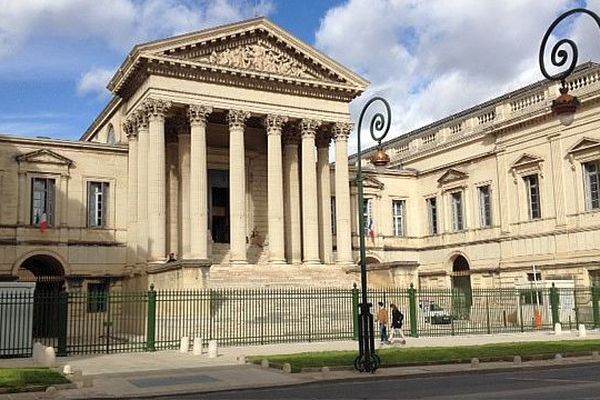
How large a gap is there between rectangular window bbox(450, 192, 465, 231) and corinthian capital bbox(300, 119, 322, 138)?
1295 cm

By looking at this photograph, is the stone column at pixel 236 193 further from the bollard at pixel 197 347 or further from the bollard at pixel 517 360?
the bollard at pixel 517 360

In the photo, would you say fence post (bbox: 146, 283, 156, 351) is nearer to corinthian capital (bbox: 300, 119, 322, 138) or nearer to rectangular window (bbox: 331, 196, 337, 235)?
corinthian capital (bbox: 300, 119, 322, 138)

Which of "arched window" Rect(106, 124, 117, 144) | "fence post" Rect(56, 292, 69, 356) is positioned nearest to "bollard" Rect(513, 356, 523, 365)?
"fence post" Rect(56, 292, 69, 356)

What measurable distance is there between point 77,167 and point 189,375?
23.8 meters

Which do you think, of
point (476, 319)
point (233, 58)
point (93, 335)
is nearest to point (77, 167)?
point (233, 58)

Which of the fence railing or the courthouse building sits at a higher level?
the courthouse building

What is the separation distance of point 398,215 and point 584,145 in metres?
15.9

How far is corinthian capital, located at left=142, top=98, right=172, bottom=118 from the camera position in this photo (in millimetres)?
35844

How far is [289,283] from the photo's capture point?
35125mm

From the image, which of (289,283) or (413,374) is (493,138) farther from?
(413,374)

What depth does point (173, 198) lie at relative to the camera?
39.7 meters

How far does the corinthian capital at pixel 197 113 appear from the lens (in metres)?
36.8

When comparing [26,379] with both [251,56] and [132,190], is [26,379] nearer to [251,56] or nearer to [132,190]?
[132,190]

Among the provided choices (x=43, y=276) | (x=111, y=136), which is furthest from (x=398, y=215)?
(x=43, y=276)
